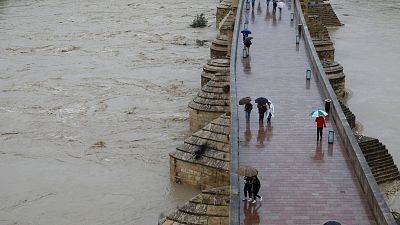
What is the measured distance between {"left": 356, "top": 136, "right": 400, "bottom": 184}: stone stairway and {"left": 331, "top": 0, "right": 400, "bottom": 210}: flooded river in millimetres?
885

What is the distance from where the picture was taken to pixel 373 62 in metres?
33.5

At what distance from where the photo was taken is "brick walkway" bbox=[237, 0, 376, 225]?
11.8 metres

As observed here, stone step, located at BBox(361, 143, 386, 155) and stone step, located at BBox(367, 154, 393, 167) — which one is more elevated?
stone step, located at BBox(361, 143, 386, 155)

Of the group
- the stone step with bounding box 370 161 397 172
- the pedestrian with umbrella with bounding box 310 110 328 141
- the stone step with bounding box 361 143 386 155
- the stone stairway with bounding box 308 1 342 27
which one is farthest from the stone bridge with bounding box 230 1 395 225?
the stone stairway with bounding box 308 1 342 27

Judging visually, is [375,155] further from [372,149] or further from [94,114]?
[94,114]

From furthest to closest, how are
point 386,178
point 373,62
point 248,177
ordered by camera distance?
1. point 373,62
2. point 386,178
3. point 248,177

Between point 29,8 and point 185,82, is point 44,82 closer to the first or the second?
point 185,82

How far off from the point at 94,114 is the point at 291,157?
13.0m

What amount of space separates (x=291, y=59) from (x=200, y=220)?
883 centimetres

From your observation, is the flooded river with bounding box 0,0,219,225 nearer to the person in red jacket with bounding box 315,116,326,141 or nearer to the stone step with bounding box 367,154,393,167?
the person in red jacket with bounding box 315,116,326,141

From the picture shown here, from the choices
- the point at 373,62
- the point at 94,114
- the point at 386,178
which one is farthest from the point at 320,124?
the point at 373,62

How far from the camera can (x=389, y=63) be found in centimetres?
3316

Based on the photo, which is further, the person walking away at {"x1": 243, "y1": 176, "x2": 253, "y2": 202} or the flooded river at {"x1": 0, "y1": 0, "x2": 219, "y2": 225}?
the flooded river at {"x1": 0, "y1": 0, "x2": 219, "y2": 225}

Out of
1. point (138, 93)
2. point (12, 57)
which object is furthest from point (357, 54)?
point (12, 57)
